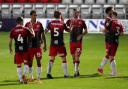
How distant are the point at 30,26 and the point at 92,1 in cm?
2952

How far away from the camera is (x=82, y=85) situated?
52.4ft

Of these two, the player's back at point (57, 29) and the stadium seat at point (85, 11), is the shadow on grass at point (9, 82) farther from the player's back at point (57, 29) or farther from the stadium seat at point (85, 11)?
the stadium seat at point (85, 11)

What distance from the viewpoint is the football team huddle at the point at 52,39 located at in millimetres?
16719

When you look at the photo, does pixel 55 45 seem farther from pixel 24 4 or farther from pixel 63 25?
pixel 24 4

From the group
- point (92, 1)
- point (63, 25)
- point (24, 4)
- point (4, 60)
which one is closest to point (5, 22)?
point (24, 4)

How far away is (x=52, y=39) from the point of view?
18.3 meters

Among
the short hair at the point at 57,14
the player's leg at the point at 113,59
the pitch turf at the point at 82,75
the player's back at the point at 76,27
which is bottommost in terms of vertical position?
the pitch turf at the point at 82,75

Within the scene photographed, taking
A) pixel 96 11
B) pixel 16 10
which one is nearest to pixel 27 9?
pixel 16 10

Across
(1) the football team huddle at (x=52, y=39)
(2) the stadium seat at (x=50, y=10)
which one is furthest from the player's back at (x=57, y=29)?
(2) the stadium seat at (x=50, y=10)

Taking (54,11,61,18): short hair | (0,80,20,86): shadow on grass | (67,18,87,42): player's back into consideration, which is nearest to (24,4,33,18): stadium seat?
(67,18,87,42): player's back

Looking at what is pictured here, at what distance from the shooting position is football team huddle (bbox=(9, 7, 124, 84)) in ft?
54.9

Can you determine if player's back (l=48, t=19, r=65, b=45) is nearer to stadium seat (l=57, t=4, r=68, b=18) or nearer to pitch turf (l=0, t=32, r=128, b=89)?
pitch turf (l=0, t=32, r=128, b=89)

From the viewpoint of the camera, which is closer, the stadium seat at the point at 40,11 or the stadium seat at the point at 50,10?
the stadium seat at the point at 50,10

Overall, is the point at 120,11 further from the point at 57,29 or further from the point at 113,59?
the point at 57,29
